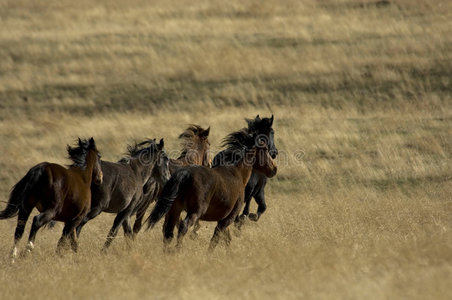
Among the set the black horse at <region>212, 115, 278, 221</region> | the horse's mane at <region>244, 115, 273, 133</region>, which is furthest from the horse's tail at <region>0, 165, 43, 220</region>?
the horse's mane at <region>244, 115, 273, 133</region>

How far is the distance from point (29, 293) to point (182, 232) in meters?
2.61

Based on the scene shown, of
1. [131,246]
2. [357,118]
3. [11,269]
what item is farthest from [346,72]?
[11,269]

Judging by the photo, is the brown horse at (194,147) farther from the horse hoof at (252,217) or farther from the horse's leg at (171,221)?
the horse's leg at (171,221)

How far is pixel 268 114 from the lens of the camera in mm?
23672

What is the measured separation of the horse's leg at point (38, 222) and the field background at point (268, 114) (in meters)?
0.21

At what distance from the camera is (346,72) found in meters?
26.6

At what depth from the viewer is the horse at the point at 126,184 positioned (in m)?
11.7

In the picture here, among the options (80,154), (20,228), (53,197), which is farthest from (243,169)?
(20,228)

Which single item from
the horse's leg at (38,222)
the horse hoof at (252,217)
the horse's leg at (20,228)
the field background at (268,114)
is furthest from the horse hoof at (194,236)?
the horse's leg at (20,228)

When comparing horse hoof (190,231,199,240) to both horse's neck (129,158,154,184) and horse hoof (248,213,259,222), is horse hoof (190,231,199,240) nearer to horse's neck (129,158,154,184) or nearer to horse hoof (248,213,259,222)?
horse's neck (129,158,154,184)

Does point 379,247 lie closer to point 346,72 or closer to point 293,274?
point 293,274

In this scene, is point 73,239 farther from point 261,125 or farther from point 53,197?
point 261,125

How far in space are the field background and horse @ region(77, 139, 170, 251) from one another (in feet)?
1.34

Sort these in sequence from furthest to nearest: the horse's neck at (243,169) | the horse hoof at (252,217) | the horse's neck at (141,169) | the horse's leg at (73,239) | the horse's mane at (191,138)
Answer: the horse hoof at (252,217) → the horse's mane at (191,138) → the horse's neck at (141,169) → the horse's neck at (243,169) → the horse's leg at (73,239)
